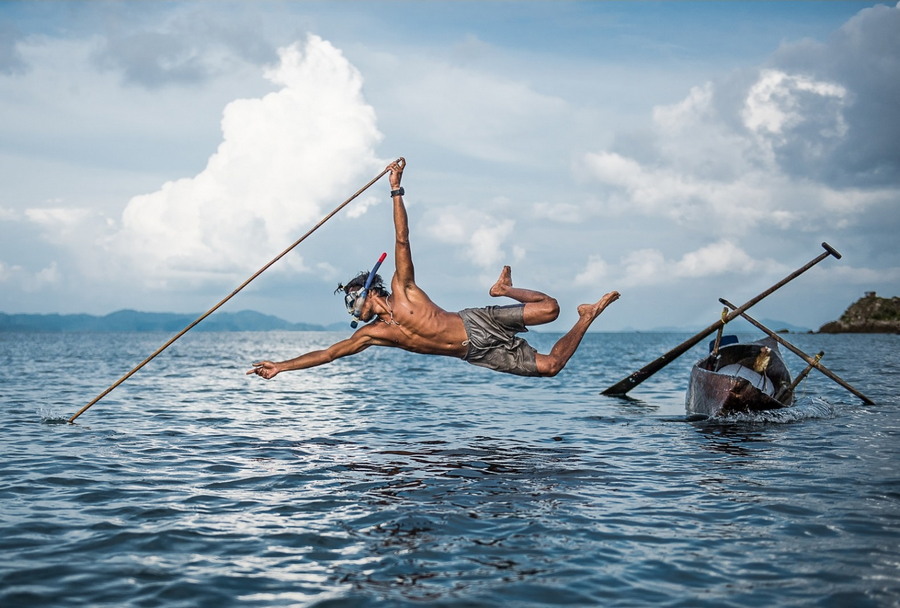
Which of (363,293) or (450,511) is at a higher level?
(363,293)

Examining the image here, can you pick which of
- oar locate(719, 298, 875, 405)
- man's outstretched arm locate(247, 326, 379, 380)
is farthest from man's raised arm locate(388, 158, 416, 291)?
oar locate(719, 298, 875, 405)

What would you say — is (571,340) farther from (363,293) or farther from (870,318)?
(870,318)

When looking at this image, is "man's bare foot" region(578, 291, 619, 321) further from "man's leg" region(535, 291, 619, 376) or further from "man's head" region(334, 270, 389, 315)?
"man's head" region(334, 270, 389, 315)

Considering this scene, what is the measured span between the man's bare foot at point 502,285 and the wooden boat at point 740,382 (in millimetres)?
7412

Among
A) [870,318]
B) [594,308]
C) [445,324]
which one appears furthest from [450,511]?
[870,318]

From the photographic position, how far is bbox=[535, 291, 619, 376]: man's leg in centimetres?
1166

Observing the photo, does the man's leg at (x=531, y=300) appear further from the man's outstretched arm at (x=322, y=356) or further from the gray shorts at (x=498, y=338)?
the man's outstretched arm at (x=322, y=356)

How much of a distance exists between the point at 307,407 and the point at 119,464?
9385 mm

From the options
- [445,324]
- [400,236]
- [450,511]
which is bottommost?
[450,511]

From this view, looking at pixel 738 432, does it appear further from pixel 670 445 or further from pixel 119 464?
pixel 119 464

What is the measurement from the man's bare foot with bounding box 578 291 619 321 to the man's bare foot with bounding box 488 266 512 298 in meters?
1.20

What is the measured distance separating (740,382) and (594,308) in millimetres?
6608

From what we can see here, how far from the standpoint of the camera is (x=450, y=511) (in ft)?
28.1

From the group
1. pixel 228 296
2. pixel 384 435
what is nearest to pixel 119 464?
pixel 228 296
